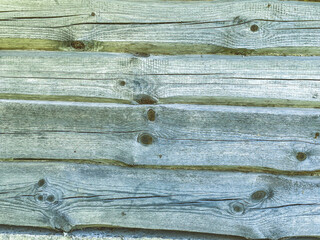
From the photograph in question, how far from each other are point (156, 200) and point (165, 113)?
19.0 inches

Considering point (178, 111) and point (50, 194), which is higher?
point (178, 111)

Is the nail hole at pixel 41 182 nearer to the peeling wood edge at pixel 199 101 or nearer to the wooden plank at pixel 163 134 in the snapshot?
the wooden plank at pixel 163 134

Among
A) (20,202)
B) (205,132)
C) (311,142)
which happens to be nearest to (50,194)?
(20,202)

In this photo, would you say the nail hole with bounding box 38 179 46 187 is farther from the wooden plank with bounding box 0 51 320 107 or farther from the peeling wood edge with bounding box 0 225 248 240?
the wooden plank with bounding box 0 51 320 107

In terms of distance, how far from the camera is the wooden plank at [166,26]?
1.44m

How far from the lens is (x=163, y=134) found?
147 centimetres

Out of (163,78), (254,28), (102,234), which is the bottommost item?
(102,234)

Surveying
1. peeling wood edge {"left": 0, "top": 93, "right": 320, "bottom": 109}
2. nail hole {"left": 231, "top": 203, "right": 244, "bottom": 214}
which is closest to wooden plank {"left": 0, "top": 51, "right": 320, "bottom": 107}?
peeling wood edge {"left": 0, "top": 93, "right": 320, "bottom": 109}

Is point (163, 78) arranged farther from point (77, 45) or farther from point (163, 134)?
point (77, 45)

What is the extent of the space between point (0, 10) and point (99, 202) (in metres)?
1.17

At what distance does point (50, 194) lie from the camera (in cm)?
152

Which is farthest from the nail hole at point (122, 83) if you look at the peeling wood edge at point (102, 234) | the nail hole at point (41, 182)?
the peeling wood edge at point (102, 234)

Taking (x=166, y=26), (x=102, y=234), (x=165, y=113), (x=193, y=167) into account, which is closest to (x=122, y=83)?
(x=165, y=113)

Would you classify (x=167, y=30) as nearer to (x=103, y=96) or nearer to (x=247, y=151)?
(x=103, y=96)
